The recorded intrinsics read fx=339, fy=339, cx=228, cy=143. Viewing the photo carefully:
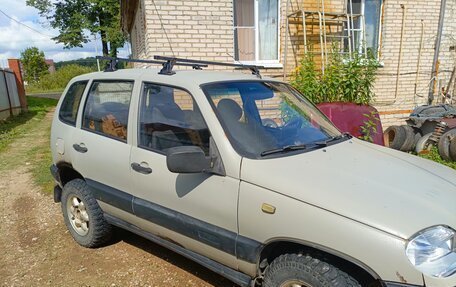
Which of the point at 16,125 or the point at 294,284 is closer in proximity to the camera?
the point at 294,284

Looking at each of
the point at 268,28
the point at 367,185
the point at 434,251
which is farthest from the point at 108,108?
the point at 268,28

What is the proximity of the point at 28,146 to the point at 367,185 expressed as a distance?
29.0ft

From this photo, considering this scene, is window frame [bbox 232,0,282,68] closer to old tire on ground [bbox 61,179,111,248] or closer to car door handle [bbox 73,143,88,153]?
car door handle [bbox 73,143,88,153]

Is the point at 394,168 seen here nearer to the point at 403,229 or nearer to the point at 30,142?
the point at 403,229

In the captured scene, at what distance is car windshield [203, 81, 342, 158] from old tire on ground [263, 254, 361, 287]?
26.5 inches

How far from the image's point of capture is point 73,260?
3311mm

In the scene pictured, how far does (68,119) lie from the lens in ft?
11.6

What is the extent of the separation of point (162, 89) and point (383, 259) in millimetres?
1968

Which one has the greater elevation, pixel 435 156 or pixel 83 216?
pixel 83 216

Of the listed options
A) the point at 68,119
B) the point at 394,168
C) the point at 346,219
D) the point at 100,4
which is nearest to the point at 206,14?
the point at 68,119

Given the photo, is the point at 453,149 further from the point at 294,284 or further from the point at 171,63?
the point at 171,63

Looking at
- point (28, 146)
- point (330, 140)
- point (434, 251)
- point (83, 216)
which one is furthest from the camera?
point (28, 146)

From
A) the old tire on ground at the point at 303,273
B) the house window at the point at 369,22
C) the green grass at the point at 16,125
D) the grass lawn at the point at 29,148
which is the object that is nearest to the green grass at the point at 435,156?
the grass lawn at the point at 29,148

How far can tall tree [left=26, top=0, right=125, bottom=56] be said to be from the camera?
101ft
